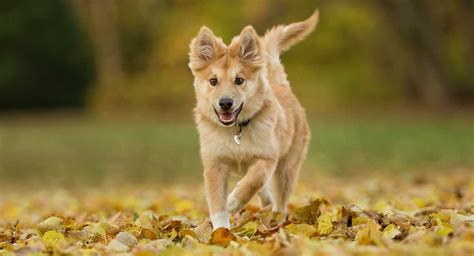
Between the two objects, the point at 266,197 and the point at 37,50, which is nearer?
the point at 266,197

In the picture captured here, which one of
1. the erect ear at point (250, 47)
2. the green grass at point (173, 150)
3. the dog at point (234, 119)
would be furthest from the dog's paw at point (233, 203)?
the green grass at point (173, 150)

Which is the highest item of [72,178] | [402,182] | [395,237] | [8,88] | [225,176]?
[8,88]

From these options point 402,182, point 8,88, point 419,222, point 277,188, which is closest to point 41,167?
point 402,182

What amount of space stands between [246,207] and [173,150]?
1503cm

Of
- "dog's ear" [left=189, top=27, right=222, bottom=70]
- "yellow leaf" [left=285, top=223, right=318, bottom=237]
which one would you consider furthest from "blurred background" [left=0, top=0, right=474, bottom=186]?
"yellow leaf" [left=285, top=223, right=318, bottom=237]

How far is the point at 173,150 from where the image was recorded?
2253 cm

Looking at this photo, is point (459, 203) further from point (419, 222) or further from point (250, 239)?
point (250, 239)

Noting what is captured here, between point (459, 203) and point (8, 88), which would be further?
point (8, 88)

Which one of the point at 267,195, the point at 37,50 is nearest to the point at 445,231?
the point at 267,195

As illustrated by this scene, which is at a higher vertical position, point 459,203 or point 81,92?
point 81,92

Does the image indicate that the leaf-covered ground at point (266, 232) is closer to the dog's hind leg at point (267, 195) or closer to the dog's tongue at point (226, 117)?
the dog's hind leg at point (267, 195)

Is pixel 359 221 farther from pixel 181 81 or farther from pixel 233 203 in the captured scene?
pixel 181 81

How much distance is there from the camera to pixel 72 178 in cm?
1669

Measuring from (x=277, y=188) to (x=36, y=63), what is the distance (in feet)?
124
